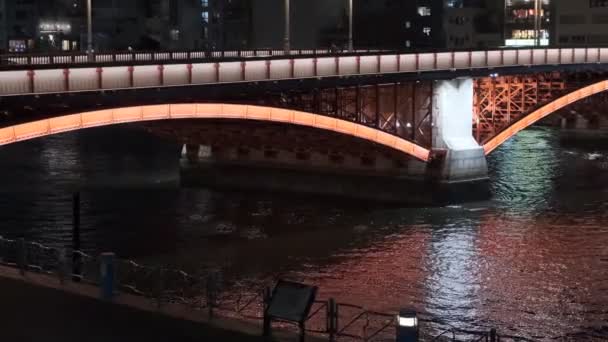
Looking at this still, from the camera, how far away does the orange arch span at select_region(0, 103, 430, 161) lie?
1159 inches

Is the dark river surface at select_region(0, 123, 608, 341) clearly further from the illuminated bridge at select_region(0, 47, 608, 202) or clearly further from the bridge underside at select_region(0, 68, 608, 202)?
the illuminated bridge at select_region(0, 47, 608, 202)

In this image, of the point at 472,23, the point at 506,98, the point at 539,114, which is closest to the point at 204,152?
the point at 506,98

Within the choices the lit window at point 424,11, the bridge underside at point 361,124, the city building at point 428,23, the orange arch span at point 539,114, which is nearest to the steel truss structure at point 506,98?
the bridge underside at point 361,124

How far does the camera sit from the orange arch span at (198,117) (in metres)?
29.4

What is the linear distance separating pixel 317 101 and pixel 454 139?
8.48 meters

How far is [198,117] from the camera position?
3503 cm

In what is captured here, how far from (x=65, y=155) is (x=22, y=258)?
143ft

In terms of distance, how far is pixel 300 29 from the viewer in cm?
11225

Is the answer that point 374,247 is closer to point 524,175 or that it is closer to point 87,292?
point 87,292

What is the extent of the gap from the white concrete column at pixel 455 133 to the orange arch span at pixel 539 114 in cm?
187

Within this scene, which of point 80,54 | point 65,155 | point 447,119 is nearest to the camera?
point 80,54

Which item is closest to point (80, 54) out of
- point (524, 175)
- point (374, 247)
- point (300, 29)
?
point (374, 247)

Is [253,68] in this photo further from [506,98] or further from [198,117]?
[506,98]

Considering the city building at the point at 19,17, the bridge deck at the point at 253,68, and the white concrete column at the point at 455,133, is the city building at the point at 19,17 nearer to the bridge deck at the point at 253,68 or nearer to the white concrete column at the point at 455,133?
the bridge deck at the point at 253,68
